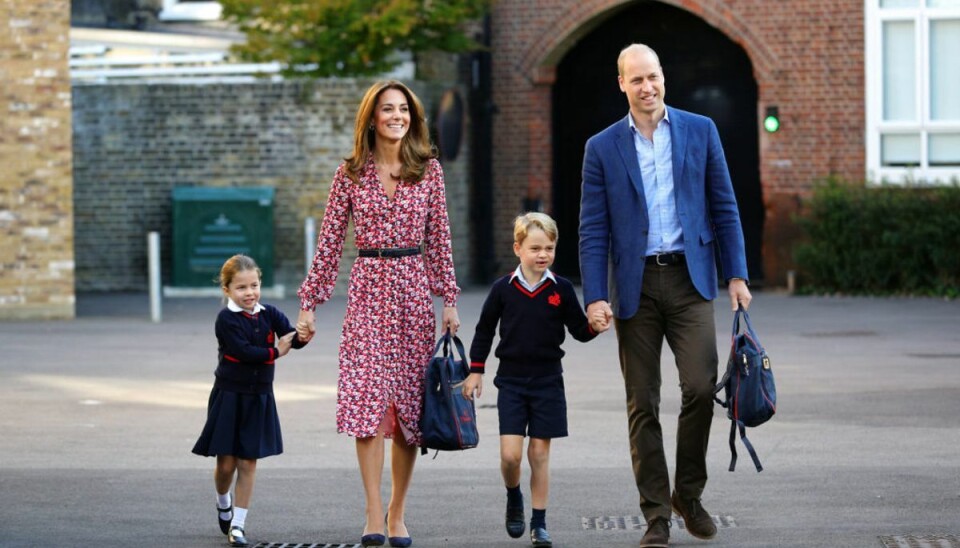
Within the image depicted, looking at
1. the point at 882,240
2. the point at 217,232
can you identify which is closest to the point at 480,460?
the point at 882,240

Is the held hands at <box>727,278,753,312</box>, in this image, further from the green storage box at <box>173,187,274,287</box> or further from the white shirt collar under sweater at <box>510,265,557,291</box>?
the green storage box at <box>173,187,274,287</box>

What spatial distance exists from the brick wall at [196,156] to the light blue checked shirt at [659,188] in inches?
605

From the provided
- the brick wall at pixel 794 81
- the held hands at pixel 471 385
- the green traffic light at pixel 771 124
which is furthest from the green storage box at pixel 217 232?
the held hands at pixel 471 385

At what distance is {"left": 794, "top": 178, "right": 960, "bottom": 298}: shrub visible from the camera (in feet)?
67.6

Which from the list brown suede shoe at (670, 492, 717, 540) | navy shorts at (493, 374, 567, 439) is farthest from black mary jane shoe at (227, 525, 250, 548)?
brown suede shoe at (670, 492, 717, 540)

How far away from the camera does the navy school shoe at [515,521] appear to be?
7.25 meters

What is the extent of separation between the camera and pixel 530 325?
7.27 metres

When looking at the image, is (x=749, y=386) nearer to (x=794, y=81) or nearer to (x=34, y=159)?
(x=34, y=159)

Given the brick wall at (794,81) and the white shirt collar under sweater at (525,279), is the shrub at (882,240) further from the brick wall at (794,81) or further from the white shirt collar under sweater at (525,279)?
the white shirt collar under sweater at (525,279)

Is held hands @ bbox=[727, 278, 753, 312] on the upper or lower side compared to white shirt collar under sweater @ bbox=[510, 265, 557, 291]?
lower

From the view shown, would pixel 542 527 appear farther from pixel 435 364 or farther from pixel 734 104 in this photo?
pixel 734 104

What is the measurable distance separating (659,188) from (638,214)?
0.47 feet

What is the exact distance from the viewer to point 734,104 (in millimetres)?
23469

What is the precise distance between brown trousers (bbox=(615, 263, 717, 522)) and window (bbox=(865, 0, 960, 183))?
49.4 ft
